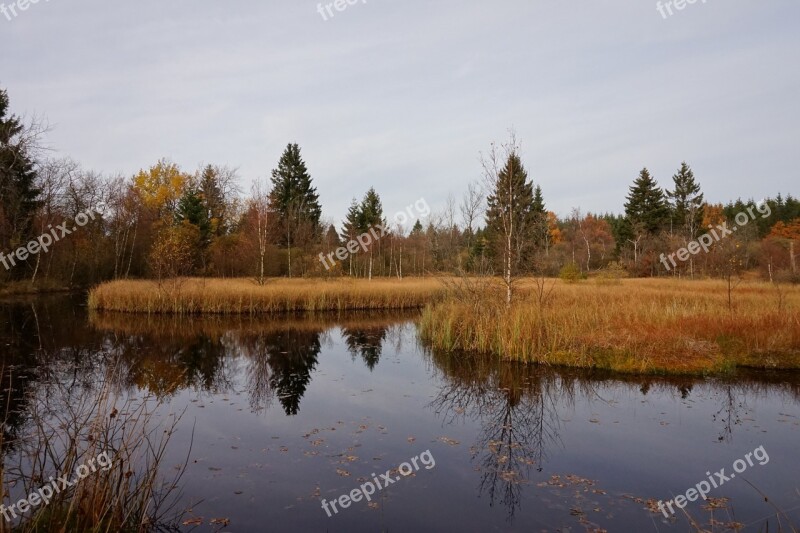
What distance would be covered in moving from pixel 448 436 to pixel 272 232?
1180 inches

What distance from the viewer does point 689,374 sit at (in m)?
10.7

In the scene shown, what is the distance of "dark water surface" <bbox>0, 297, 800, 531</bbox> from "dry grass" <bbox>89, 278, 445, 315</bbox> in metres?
8.10

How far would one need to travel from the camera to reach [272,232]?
3503 centimetres

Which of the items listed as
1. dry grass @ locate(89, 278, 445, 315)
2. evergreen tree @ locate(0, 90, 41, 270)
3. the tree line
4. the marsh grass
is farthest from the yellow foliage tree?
the marsh grass

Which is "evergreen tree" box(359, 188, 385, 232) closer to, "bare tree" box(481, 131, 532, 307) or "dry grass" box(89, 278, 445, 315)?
"dry grass" box(89, 278, 445, 315)

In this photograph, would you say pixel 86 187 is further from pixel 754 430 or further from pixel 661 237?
pixel 661 237

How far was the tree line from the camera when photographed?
24.0 metres

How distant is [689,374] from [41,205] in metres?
38.9

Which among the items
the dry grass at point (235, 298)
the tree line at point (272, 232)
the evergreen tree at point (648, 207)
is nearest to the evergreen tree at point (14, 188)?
the tree line at point (272, 232)

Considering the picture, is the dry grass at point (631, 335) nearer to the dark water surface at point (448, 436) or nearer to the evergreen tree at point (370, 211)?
the dark water surface at point (448, 436)

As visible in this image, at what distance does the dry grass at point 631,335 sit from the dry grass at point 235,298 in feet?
22.3

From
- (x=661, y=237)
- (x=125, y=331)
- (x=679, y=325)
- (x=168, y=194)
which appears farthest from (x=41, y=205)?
(x=661, y=237)

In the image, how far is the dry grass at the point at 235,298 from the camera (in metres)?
22.0

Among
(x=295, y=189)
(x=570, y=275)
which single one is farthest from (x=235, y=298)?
(x=295, y=189)
